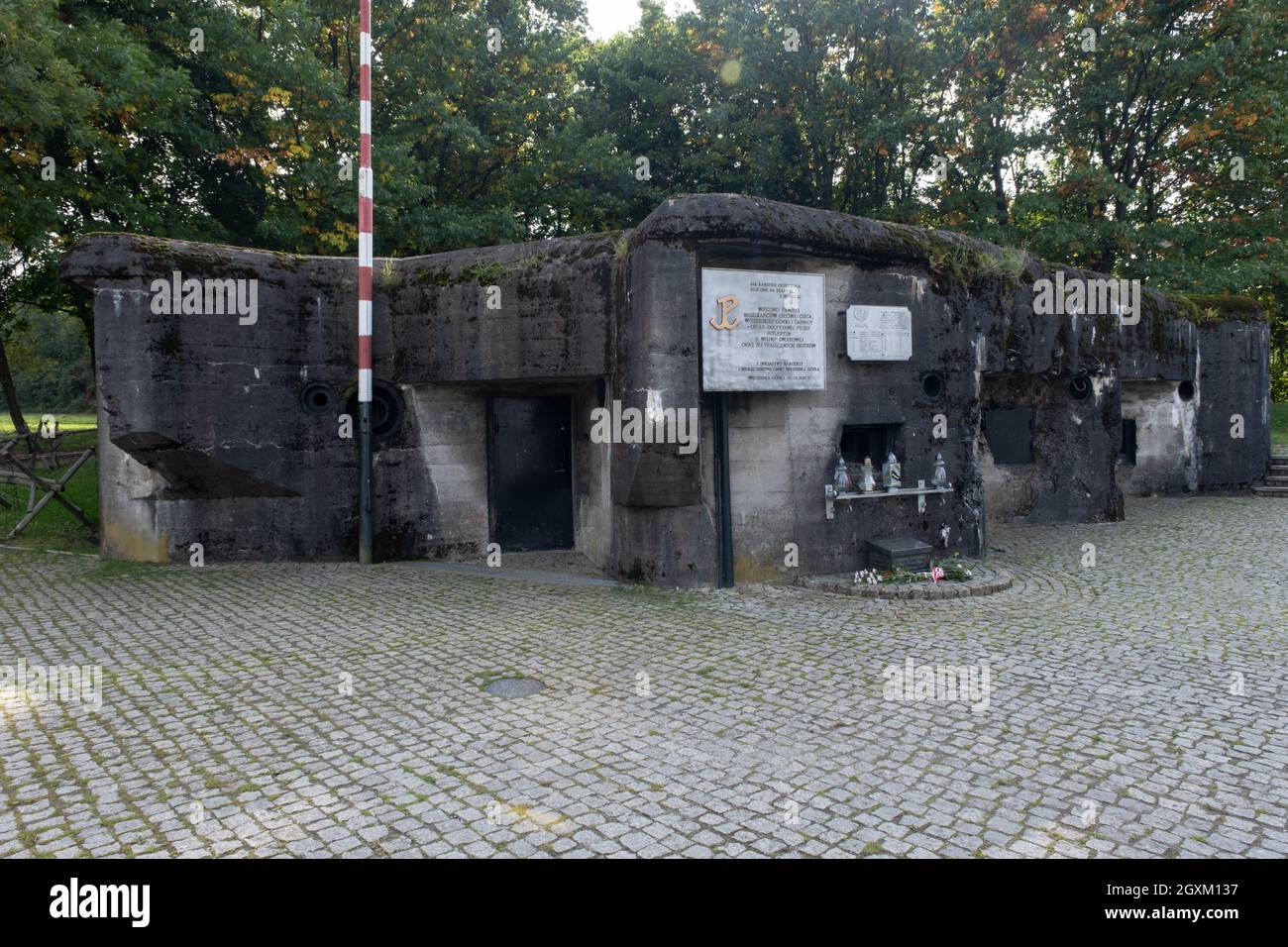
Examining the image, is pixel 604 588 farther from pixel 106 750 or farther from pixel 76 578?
pixel 76 578

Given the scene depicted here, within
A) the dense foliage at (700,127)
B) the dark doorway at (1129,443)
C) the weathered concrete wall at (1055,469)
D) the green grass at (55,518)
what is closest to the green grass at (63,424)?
the green grass at (55,518)

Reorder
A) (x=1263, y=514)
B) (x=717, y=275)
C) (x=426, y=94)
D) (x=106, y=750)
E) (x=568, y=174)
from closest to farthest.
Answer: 1. (x=106, y=750)
2. (x=717, y=275)
3. (x=1263, y=514)
4. (x=426, y=94)
5. (x=568, y=174)

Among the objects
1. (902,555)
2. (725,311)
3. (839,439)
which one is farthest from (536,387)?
(902,555)

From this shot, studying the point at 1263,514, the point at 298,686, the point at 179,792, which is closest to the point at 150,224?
the point at 298,686

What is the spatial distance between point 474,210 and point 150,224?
26.7 feet

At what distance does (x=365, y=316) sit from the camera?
11656 millimetres

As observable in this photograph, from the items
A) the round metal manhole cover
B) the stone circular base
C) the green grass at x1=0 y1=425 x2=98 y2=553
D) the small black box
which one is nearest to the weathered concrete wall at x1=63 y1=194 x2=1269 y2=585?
the small black box

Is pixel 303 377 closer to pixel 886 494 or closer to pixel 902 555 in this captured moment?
pixel 886 494

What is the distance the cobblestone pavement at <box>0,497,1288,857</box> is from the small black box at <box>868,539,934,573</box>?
1.13m

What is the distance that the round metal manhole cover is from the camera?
6.44 meters

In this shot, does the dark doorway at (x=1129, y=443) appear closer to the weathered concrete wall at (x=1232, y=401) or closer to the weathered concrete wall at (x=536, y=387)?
the weathered concrete wall at (x=1232, y=401)

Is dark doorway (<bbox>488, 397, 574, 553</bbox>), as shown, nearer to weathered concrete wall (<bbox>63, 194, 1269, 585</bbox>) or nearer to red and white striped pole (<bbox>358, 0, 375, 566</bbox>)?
weathered concrete wall (<bbox>63, 194, 1269, 585</bbox>)

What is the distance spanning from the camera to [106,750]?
532 centimetres

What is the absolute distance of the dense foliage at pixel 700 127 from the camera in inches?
687
